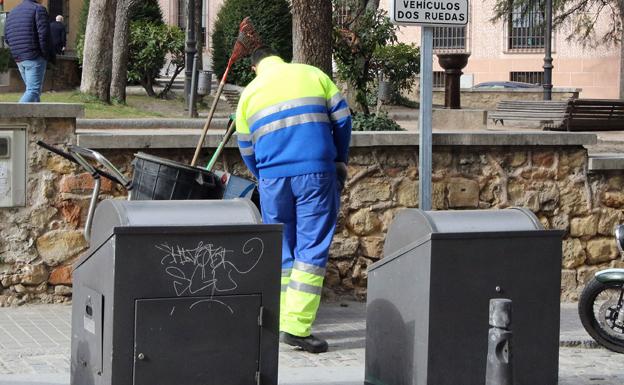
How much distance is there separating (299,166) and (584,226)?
3.61m

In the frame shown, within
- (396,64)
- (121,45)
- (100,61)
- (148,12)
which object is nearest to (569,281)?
(100,61)

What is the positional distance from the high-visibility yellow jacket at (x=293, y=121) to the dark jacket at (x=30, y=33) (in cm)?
696

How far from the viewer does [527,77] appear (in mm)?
45219

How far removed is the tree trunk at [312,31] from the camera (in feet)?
39.7

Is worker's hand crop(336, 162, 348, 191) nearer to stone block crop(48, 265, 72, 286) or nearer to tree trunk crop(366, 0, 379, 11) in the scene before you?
stone block crop(48, 265, 72, 286)

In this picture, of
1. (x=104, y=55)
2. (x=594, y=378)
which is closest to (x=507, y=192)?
(x=594, y=378)

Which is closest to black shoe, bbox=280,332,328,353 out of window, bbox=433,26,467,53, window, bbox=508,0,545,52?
window, bbox=508,0,545,52

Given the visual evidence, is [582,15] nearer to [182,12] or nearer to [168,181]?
[182,12]

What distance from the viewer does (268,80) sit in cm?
→ 752

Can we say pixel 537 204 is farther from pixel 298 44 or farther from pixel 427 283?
pixel 427 283

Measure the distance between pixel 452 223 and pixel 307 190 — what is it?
5.80 ft

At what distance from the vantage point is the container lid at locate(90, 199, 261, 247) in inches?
207

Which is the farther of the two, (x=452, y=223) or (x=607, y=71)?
(x=607, y=71)

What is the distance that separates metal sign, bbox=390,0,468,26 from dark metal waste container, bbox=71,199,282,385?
268 cm
